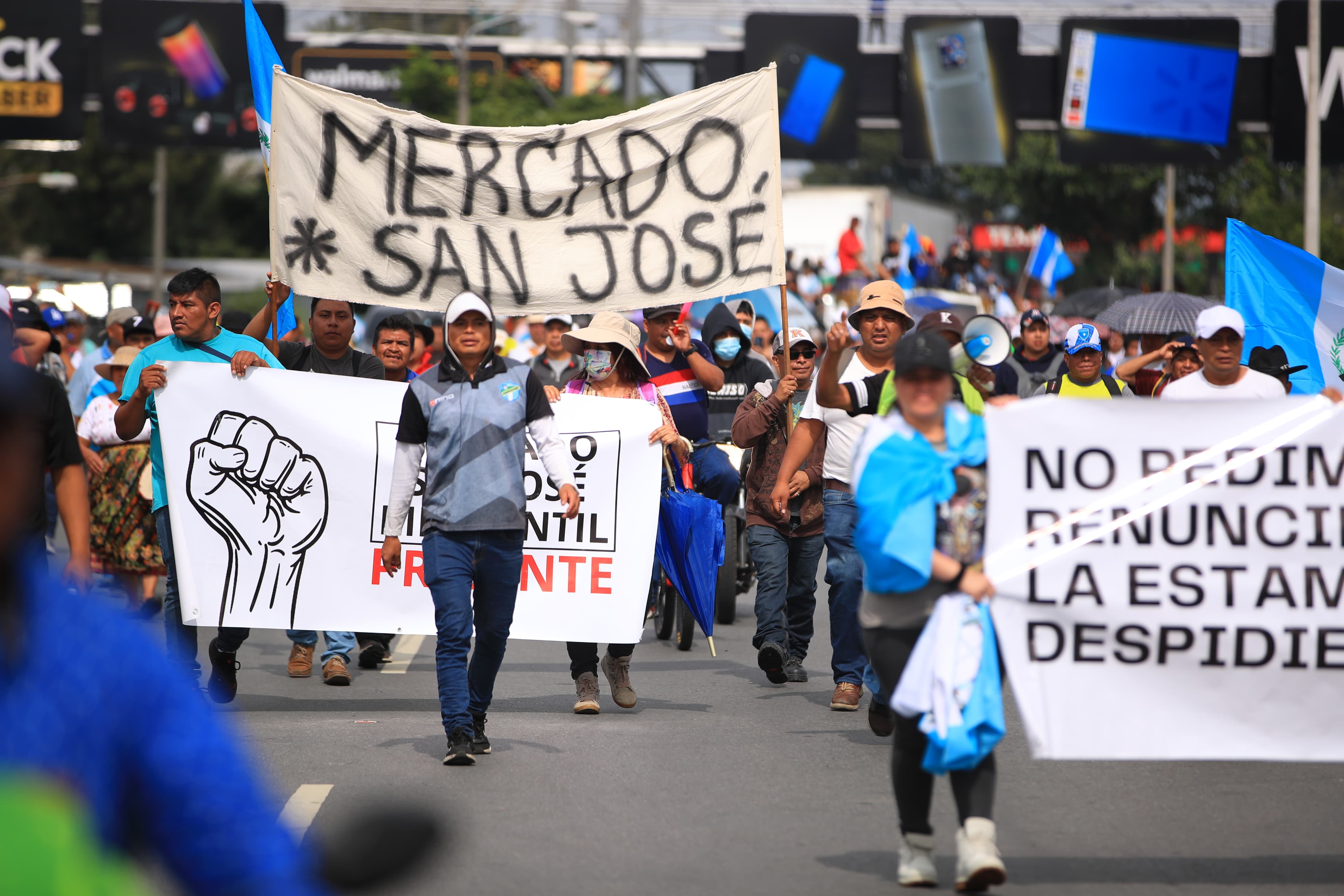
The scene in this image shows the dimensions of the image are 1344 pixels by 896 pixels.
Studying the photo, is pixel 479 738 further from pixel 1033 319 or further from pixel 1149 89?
pixel 1149 89

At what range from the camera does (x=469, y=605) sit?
7.27 metres

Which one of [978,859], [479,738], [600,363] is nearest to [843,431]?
[600,363]

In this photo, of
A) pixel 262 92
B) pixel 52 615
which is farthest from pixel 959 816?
pixel 262 92

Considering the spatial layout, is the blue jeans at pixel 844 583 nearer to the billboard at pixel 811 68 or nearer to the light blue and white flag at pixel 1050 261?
the billboard at pixel 811 68

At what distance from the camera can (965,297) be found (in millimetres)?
30609

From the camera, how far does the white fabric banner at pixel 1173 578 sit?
538 cm

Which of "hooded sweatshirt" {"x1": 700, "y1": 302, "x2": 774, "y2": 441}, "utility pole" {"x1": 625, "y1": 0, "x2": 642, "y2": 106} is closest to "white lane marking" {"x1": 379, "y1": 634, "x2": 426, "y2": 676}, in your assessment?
"hooded sweatshirt" {"x1": 700, "y1": 302, "x2": 774, "y2": 441}

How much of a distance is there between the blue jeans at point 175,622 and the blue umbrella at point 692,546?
2207 mm

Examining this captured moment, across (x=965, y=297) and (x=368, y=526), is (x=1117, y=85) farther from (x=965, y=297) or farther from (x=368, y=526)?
(x=368, y=526)

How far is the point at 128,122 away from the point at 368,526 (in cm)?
2157

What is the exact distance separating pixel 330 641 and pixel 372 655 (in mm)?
332

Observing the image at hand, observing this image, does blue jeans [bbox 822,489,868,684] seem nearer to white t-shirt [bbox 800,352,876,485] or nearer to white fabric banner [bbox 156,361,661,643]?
white t-shirt [bbox 800,352,876,485]

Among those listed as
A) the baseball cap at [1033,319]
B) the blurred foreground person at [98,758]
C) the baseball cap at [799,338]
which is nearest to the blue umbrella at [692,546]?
the baseball cap at [799,338]

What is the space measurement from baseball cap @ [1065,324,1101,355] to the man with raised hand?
15.2 feet
